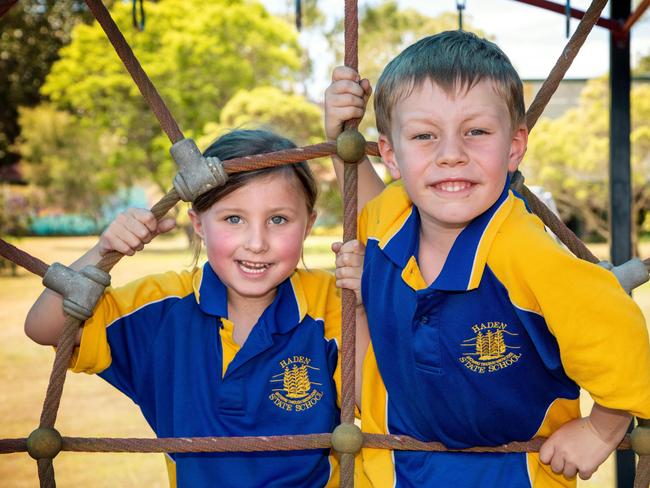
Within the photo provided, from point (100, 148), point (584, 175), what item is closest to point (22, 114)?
point (100, 148)

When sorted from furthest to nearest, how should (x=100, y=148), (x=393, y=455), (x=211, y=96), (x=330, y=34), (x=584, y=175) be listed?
(x=330, y=34) < (x=100, y=148) < (x=211, y=96) < (x=584, y=175) < (x=393, y=455)

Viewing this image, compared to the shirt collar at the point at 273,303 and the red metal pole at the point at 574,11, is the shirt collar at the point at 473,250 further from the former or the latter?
the red metal pole at the point at 574,11

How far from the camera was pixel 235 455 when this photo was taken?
1.15 meters

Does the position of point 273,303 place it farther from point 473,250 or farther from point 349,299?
point 473,250

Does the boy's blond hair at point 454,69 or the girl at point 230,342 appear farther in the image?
the girl at point 230,342

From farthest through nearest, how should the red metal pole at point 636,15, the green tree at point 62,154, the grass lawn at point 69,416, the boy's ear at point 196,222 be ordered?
the green tree at point 62,154 → the grass lawn at point 69,416 → the red metal pole at point 636,15 → the boy's ear at point 196,222

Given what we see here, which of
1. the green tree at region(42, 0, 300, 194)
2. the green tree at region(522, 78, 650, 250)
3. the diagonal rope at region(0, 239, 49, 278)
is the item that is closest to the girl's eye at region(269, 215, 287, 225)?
the diagonal rope at region(0, 239, 49, 278)

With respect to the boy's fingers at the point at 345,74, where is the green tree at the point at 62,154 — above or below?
above

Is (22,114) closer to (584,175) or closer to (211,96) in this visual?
(211,96)

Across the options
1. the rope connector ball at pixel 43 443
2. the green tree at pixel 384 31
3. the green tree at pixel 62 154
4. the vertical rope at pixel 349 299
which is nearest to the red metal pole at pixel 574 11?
the vertical rope at pixel 349 299

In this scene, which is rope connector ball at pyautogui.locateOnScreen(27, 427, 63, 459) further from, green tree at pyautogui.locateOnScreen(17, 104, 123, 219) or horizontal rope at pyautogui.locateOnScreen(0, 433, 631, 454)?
green tree at pyautogui.locateOnScreen(17, 104, 123, 219)

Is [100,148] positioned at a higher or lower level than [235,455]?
higher

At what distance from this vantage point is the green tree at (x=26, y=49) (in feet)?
53.1

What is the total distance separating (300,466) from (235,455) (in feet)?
0.32
